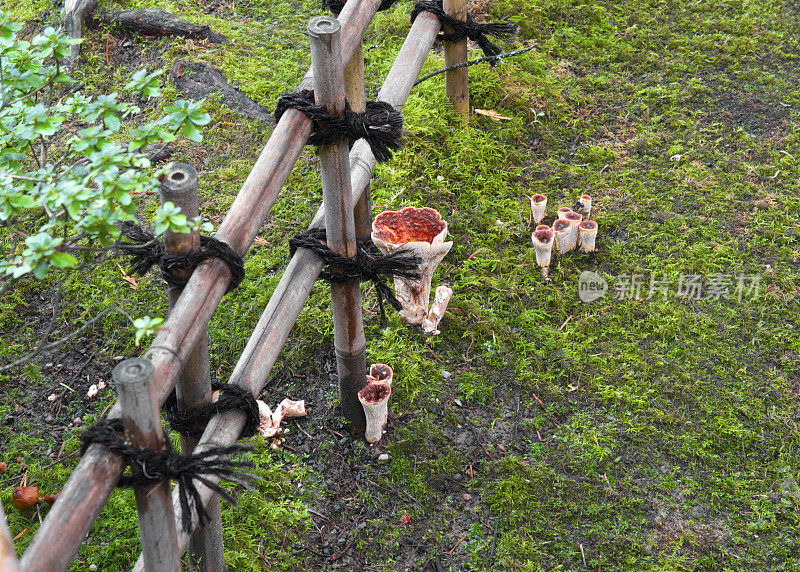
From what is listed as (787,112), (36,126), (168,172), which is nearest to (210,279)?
(168,172)

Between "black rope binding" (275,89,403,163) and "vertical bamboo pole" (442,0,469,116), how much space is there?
7.34 feet

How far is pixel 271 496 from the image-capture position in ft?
12.5

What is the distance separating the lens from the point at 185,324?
2.50 m

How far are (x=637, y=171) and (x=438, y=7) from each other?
189 cm

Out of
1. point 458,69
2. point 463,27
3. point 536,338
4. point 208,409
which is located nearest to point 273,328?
point 208,409

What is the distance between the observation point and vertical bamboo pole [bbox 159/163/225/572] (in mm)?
2492

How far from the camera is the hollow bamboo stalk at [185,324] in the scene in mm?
2064

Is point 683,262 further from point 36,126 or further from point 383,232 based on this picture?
point 36,126

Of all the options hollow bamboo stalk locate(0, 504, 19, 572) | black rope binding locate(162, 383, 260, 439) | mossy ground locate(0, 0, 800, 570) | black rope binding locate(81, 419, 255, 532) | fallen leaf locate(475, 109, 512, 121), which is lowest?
mossy ground locate(0, 0, 800, 570)

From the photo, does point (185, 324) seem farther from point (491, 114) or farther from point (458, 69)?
point (491, 114)

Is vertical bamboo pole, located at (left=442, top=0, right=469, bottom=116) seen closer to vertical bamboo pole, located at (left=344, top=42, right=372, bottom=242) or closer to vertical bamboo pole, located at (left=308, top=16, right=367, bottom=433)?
vertical bamboo pole, located at (left=344, top=42, right=372, bottom=242)

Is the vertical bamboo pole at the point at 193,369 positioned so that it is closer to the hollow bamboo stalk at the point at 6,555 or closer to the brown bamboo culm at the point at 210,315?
the brown bamboo culm at the point at 210,315

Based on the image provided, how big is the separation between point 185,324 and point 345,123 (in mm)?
1159

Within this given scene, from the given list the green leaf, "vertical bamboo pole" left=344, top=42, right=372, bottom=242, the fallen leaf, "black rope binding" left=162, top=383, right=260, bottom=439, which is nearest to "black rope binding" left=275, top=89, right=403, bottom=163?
"vertical bamboo pole" left=344, top=42, right=372, bottom=242
